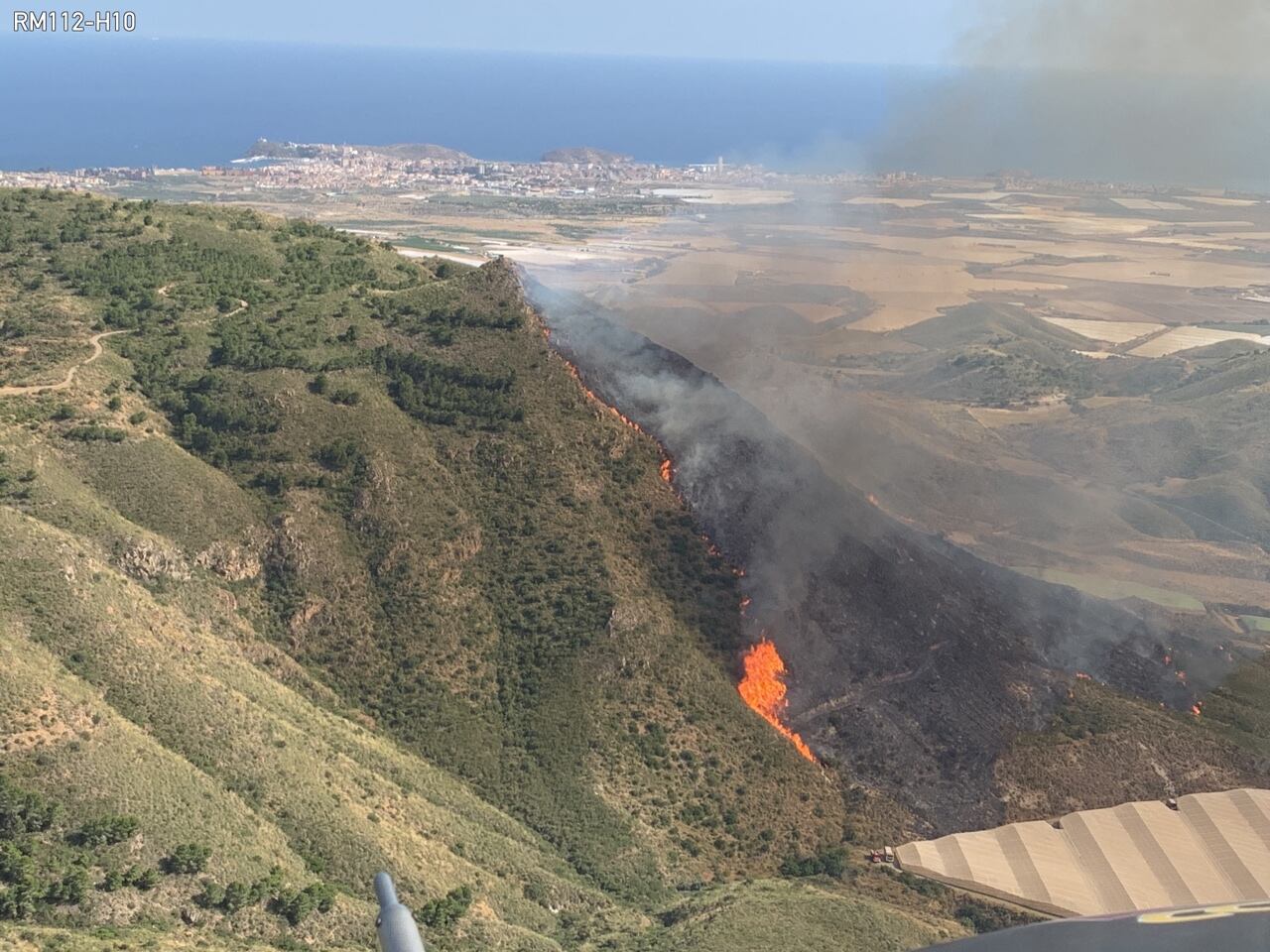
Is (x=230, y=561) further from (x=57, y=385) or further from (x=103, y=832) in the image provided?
(x=103, y=832)

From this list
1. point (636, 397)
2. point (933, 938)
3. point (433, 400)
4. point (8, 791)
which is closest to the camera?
point (8, 791)

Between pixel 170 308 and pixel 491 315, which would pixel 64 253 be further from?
pixel 491 315

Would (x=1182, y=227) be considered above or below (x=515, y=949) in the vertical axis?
above

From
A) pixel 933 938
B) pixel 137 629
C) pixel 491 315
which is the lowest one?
pixel 933 938

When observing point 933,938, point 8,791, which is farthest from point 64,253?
point 933,938

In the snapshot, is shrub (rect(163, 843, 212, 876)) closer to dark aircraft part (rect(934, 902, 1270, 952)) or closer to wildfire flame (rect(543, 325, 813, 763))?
dark aircraft part (rect(934, 902, 1270, 952))

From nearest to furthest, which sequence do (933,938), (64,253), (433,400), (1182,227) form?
(933,938)
(433,400)
(64,253)
(1182,227)

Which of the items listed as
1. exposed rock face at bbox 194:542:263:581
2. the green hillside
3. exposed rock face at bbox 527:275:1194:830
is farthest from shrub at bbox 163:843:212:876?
exposed rock face at bbox 527:275:1194:830
